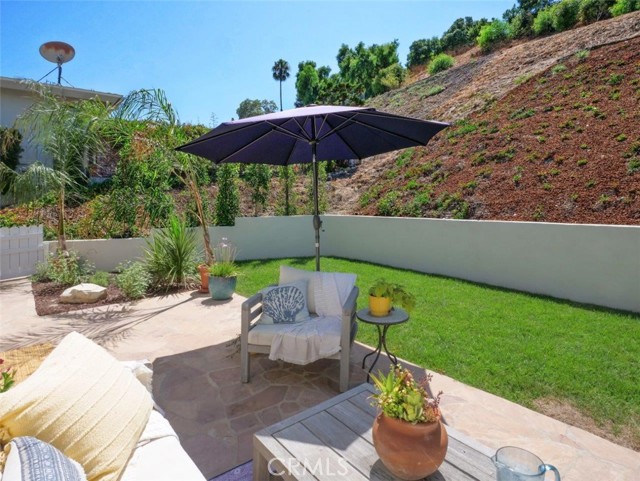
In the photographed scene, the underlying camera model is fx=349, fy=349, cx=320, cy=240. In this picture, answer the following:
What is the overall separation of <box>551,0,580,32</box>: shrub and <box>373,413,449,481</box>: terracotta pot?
20.3 metres

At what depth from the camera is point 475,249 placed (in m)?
6.58

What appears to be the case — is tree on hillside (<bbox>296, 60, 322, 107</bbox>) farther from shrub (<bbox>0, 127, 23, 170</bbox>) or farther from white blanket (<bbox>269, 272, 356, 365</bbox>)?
white blanket (<bbox>269, 272, 356, 365</bbox>)

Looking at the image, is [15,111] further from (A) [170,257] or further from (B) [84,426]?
(B) [84,426]

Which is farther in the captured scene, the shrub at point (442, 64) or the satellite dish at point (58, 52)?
the shrub at point (442, 64)

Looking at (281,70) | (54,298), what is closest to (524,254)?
(54,298)

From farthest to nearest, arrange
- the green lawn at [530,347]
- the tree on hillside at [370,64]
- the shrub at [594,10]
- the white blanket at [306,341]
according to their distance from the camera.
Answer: the tree on hillside at [370,64]
the shrub at [594,10]
the white blanket at [306,341]
the green lawn at [530,347]

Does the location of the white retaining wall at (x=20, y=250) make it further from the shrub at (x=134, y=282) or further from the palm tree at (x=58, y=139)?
the shrub at (x=134, y=282)

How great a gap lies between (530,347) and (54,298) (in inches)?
269

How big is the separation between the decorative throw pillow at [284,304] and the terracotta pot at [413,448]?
1918 millimetres

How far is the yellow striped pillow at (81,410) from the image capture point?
126 cm

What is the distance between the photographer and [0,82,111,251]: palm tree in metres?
6.18

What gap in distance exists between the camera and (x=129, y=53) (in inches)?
280

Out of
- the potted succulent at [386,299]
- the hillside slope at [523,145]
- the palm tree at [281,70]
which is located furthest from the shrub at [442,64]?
the palm tree at [281,70]

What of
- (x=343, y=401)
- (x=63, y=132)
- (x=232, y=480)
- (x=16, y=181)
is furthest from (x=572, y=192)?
(x=16, y=181)
